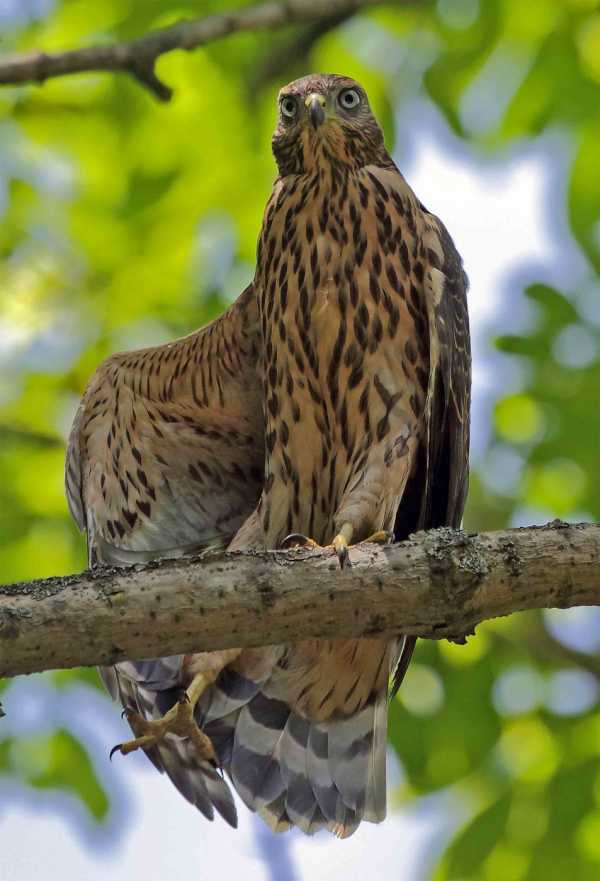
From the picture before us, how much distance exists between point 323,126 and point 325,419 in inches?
43.8

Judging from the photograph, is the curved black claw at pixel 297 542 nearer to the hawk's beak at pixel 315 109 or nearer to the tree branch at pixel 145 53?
the hawk's beak at pixel 315 109

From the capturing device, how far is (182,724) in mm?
4719

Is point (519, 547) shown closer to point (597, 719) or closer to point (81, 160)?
point (597, 719)

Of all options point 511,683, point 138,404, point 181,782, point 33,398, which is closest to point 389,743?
point 511,683

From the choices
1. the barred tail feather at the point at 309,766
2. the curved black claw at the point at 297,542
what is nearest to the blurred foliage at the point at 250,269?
the barred tail feather at the point at 309,766

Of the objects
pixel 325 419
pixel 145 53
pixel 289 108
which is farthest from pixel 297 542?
pixel 145 53

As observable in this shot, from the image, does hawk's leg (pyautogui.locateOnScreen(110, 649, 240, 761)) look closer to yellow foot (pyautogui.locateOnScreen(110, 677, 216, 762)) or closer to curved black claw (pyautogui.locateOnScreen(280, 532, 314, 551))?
yellow foot (pyautogui.locateOnScreen(110, 677, 216, 762))

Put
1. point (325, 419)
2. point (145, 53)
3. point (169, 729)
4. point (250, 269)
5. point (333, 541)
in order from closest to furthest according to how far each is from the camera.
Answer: point (333, 541) → point (169, 729) → point (325, 419) → point (145, 53) → point (250, 269)

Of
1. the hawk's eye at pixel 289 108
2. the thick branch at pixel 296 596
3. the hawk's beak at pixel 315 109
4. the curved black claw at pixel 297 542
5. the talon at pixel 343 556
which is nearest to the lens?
the thick branch at pixel 296 596

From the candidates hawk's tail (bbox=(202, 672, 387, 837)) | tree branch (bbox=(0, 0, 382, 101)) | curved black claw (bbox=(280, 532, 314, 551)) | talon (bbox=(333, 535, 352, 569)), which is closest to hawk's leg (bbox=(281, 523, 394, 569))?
curved black claw (bbox=(280, 532, 314, 551))

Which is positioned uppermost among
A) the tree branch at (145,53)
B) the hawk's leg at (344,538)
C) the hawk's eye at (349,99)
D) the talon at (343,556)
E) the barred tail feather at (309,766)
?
the tree branch at (145,53)

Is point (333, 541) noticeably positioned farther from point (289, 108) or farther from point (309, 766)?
point (289, 108)

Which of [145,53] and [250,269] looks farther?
[250,269]

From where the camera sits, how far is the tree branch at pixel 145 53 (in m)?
5.39
